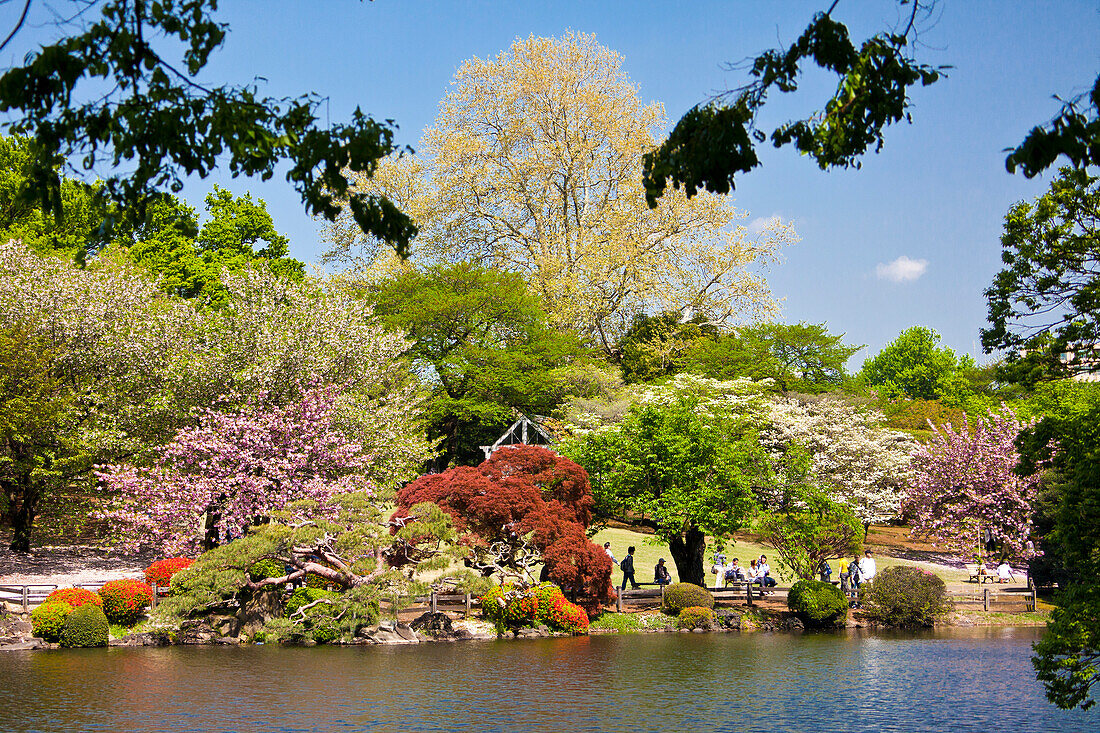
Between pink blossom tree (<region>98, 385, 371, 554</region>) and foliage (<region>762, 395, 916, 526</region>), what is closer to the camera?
pink blossom tree (<region>98, 385, 371, 554</region>)

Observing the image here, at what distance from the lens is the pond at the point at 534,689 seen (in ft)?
46.8

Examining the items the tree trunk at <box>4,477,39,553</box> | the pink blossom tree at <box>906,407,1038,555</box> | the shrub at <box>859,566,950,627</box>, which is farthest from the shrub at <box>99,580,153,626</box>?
the pink blossom tree at <box>906,407,1038,555</box>

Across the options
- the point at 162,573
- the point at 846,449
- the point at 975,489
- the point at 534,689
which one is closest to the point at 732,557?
the point at 846,449

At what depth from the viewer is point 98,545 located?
32.3 meters

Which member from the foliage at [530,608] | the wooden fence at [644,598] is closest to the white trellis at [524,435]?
the wooden fence at [644,598]

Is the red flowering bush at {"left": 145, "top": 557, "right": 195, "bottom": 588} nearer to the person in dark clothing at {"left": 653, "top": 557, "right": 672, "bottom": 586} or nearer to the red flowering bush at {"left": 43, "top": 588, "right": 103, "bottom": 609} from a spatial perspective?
the red flowering bush at {"left": 43, "top": 588, "right": 103, "bottom": 609}

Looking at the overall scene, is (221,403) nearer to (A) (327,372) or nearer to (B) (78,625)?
(A) (327,372)

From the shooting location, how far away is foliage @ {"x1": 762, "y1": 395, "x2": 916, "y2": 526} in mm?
39906

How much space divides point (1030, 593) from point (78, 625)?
29136mm

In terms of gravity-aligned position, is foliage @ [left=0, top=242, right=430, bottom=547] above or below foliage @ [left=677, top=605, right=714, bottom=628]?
above

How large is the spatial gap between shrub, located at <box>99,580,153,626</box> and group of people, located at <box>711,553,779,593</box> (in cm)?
1839

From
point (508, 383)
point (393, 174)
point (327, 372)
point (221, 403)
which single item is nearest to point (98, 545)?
point (221, 403)

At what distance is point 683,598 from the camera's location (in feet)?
92.1

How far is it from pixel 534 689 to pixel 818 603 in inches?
560
